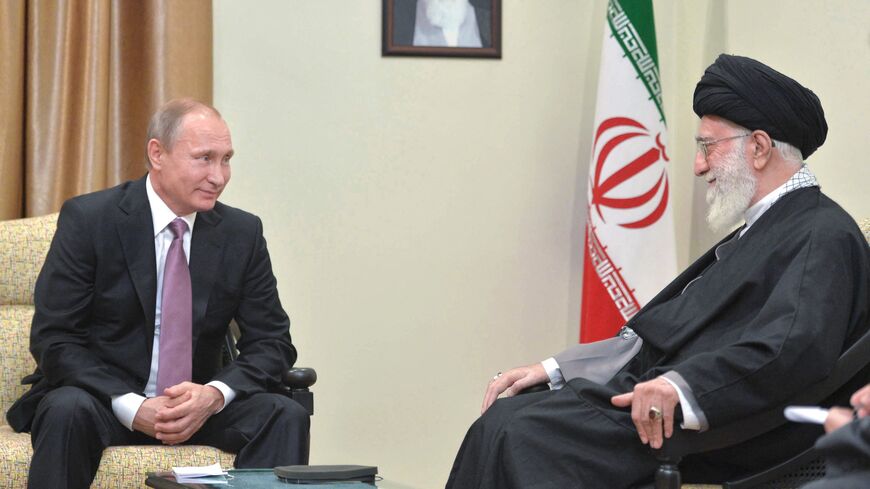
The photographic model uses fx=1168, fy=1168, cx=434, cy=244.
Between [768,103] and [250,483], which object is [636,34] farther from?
[250,483]

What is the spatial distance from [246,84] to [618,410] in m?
2.36

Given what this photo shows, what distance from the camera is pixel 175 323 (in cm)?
350

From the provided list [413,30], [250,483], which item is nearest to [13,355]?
[250,483]

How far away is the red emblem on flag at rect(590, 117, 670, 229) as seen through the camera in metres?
4.49

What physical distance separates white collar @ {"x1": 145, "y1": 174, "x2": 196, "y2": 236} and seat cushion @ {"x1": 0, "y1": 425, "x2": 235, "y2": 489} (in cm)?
71

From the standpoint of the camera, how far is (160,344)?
3.49 meters

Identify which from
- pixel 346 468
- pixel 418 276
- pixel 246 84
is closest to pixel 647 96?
pixel 418 276

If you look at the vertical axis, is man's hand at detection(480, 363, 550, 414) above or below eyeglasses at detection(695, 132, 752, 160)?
below

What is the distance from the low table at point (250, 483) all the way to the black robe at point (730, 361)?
339 mm

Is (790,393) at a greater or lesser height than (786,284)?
lesser

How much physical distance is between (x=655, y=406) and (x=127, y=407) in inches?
59.9

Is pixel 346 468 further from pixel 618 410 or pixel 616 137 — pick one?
pixel 616 137

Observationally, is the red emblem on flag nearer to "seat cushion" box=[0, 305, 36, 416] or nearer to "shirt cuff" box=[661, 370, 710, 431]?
"shirt cuff" box=[661, 370, 710, 431]

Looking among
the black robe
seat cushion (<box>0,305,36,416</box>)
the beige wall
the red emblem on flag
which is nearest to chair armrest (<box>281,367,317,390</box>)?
the black robe
